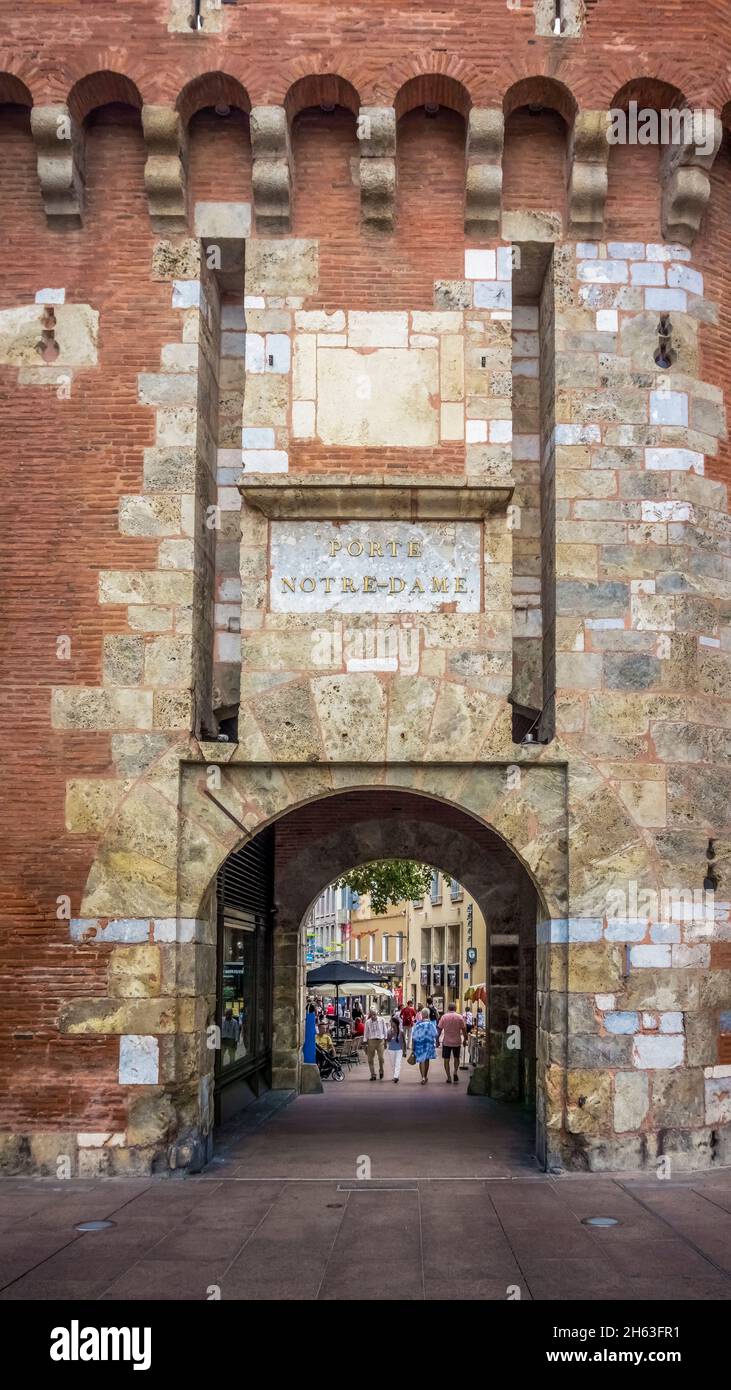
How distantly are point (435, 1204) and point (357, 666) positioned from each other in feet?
13.0

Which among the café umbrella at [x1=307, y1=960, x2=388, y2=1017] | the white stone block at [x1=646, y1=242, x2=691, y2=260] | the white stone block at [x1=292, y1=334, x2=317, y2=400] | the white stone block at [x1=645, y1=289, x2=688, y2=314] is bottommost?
the café umbrella at [x1=307, y1=960, x2=388, y2=1017]

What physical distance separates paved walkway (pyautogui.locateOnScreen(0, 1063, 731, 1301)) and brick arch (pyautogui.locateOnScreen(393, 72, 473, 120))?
8295 mm

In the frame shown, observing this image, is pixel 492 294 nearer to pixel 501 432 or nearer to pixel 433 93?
pixel 501 432

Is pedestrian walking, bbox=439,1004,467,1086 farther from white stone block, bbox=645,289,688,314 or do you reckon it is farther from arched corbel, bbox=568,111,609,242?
arched corbel, bbox=568,111,609,242

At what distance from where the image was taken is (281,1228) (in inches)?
318

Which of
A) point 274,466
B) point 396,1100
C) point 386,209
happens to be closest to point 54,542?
point 274,466

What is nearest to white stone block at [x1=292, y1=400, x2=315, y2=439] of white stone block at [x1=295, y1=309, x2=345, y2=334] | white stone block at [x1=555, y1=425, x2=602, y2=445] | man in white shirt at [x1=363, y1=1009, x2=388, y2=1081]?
white stone block at [x1=295, y1=309, x2=345, y2=334]

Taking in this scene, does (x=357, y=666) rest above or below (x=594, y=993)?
above

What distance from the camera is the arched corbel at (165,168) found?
1037 centimetres

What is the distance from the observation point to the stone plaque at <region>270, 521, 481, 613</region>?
10.3 m

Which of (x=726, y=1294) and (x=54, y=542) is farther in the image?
(x=54, y=542)

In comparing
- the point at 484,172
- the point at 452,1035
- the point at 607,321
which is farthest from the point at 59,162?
the point at 452,1035

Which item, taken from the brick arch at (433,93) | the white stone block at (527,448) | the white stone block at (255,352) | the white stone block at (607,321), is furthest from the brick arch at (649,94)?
the white stone block at (255,352)
